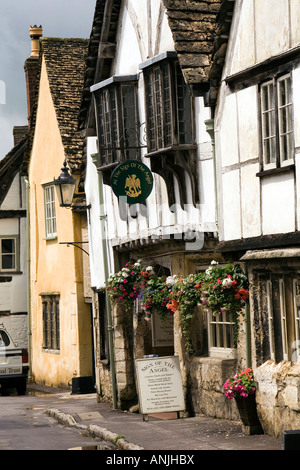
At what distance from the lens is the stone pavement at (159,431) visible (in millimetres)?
13023

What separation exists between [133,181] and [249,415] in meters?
5.06

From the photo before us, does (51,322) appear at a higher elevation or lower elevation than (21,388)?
higher

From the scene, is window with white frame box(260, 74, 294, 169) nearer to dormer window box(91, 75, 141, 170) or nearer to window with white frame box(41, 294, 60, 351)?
dormer window box(91, 75, 141, 170)

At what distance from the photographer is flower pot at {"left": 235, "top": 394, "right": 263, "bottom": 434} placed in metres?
13.9

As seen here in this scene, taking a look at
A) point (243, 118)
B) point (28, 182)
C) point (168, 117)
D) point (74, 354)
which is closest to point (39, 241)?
point (28, 182)

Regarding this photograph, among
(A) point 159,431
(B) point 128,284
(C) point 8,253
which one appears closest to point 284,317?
(A) point 159,431

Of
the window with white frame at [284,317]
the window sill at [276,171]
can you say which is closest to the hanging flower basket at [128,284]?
the window with white frame at [284,317]

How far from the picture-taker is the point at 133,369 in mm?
19312

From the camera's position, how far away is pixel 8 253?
31.6 metres

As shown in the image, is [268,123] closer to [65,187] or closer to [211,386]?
[211,386]

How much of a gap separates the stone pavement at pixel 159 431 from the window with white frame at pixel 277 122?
364 centimetres

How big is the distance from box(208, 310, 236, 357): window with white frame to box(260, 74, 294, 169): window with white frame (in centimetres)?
342

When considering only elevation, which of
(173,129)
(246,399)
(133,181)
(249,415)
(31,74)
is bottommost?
(249,415)
